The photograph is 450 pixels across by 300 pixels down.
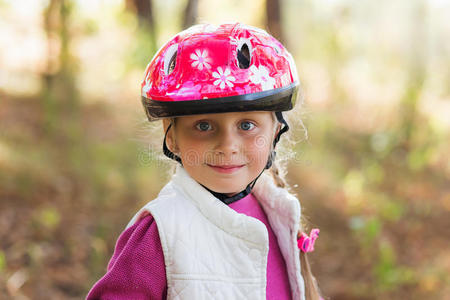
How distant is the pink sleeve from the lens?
→ 1.47 meters

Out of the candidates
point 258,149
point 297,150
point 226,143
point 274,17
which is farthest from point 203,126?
point 274,17

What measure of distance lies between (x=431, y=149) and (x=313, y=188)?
1616 mm

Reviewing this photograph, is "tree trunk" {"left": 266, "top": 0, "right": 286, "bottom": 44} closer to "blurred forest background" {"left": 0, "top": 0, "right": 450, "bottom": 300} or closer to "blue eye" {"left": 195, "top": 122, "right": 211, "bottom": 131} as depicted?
"blurred forest background" {"left": 0, "top": 0, "right": 450, "bottom": 300}

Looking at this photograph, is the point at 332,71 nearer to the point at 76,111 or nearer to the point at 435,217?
the point at 435,217

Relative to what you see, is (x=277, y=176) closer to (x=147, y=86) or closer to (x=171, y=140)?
(x=171, y=140)

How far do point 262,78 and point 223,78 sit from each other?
159 mm

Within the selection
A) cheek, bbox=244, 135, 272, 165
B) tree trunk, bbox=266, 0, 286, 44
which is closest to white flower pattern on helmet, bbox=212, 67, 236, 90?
cheek, bbox=244, 135, 272, 165

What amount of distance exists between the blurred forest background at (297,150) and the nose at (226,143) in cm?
231

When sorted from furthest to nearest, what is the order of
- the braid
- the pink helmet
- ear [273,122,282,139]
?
the braid → ear [273,122,282,139] → the pink helmet

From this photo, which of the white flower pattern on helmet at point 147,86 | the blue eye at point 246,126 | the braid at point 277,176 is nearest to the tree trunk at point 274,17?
the braid at point 277,176

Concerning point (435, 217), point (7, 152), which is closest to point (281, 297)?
point (7, 152)

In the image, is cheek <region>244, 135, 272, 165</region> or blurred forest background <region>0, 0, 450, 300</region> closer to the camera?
cheek <region>244, 135, 272, 165</region>

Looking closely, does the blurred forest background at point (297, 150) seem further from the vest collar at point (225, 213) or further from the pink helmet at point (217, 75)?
the pink helmet at point (217, 75)

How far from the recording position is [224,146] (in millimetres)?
1601
